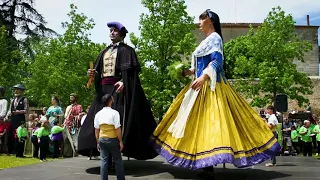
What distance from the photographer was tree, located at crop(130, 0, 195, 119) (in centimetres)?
2450

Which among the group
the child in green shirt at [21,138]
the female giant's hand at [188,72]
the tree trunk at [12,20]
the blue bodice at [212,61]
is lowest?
the child in green shirt at [21,138]

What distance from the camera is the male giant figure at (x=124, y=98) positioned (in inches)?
245

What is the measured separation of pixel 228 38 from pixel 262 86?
2446cm

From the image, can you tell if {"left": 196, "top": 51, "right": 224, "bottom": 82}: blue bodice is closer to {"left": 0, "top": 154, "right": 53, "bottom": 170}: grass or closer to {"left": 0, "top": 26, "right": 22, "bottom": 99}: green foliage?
{"left": 0, "top": 154, "right": 53, "bottom": 170}: grass

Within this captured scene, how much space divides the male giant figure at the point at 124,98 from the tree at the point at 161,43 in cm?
1750

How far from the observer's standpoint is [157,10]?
26250 mm

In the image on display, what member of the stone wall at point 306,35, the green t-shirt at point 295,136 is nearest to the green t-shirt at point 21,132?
the green t-shirt at point 295,136

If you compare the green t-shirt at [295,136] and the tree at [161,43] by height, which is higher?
the tree at [161,43]

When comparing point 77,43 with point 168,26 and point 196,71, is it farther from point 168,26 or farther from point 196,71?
point 196,71

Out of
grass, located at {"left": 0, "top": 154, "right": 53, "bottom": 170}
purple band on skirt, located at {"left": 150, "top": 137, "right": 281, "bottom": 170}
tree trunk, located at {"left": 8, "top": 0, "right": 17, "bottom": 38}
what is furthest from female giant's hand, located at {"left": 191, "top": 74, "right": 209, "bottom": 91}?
tree trunk, located at {"left": 8, "top": 0, "right": 17, "bottom": 38}

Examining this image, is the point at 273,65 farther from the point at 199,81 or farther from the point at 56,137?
the point at 199,81

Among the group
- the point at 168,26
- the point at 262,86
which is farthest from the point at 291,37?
the point at 168,26

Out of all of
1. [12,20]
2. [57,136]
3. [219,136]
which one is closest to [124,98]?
[219,136]

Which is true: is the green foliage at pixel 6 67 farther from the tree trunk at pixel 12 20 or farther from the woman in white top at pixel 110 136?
the woman in white top at pixel 110 136
